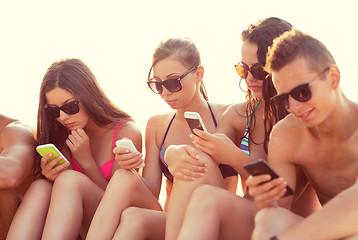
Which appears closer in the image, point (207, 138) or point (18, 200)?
point (207, 138)

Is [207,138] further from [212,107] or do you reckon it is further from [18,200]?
[18,200]

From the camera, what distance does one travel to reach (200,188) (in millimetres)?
3029

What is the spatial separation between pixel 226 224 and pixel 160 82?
139cm

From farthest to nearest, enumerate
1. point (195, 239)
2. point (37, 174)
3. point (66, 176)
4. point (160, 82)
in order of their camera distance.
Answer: point (37, 174) < point (160, 82) < point (66, 176) < point (195, 239)

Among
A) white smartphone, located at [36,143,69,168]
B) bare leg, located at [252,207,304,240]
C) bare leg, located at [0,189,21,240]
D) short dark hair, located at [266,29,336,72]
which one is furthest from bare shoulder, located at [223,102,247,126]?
bare leg, located at [0,189,21,240]

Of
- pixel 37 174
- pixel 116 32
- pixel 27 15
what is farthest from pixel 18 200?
pixel 27 15

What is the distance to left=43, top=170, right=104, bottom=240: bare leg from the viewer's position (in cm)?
348

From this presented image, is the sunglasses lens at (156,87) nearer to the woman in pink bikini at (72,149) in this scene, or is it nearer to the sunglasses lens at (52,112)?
the woman in pink bikini at (72,149)

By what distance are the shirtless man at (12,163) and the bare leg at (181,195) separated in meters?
1.39

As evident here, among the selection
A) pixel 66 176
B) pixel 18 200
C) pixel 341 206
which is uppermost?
pixel 341 206

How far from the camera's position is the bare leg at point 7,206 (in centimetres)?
394

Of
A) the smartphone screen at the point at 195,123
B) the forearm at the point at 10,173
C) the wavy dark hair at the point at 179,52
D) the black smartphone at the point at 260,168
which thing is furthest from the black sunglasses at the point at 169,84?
the black smartphone at the point at 260,168

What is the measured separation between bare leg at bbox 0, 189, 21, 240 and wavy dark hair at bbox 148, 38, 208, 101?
151cm

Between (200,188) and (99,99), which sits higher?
(99,99)
